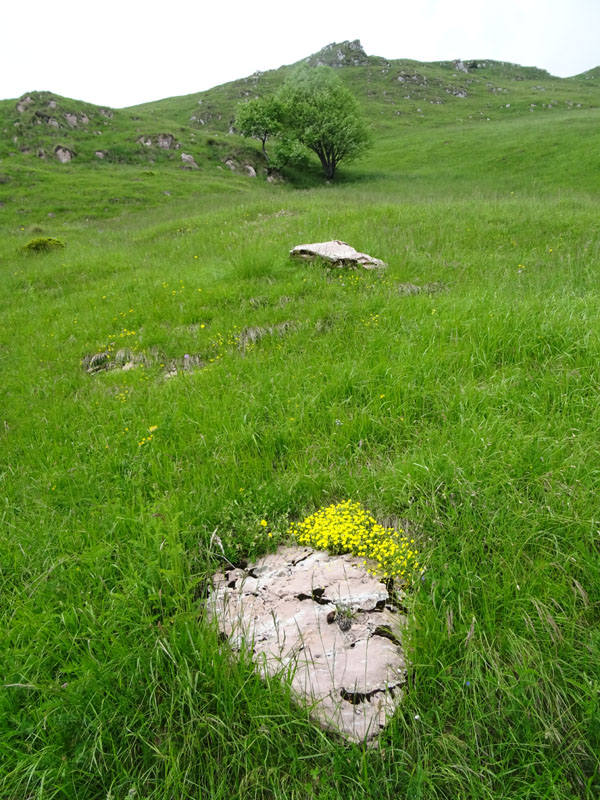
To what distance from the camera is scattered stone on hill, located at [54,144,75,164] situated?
40709 mm

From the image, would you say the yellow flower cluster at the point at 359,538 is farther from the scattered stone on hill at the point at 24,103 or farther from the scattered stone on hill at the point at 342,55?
the scattered stone on hill at the point at 342,55

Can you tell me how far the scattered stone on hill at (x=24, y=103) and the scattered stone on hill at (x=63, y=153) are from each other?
1088cm

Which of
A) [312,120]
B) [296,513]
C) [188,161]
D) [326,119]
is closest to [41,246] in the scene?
[296,513]

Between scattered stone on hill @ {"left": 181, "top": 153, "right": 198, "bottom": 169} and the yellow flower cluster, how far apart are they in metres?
49.2

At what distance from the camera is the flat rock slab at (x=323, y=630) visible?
6.33ft

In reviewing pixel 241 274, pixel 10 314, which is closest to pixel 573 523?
pixel 241 274

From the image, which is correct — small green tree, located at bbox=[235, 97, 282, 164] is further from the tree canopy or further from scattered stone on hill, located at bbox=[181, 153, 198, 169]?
scattered stone on hill, located at bbox=[181, 153, 198, 169]

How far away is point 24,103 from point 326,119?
35.6 metres

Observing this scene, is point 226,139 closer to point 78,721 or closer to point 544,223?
point 544,223

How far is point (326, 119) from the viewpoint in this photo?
4075 cm

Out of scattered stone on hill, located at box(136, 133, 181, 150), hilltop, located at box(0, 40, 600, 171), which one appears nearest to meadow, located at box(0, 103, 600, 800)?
hilltop, located at box(0, 40, 600, 171)

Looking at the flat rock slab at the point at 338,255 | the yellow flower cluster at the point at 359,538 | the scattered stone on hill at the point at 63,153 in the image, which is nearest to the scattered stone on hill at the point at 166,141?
the scattered stone on hill at the point at 63,153

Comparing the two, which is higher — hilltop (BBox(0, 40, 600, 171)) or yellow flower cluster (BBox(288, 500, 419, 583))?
hilltop (BBox(0, 40, 600, 171))

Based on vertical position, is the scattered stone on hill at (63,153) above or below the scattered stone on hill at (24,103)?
below
